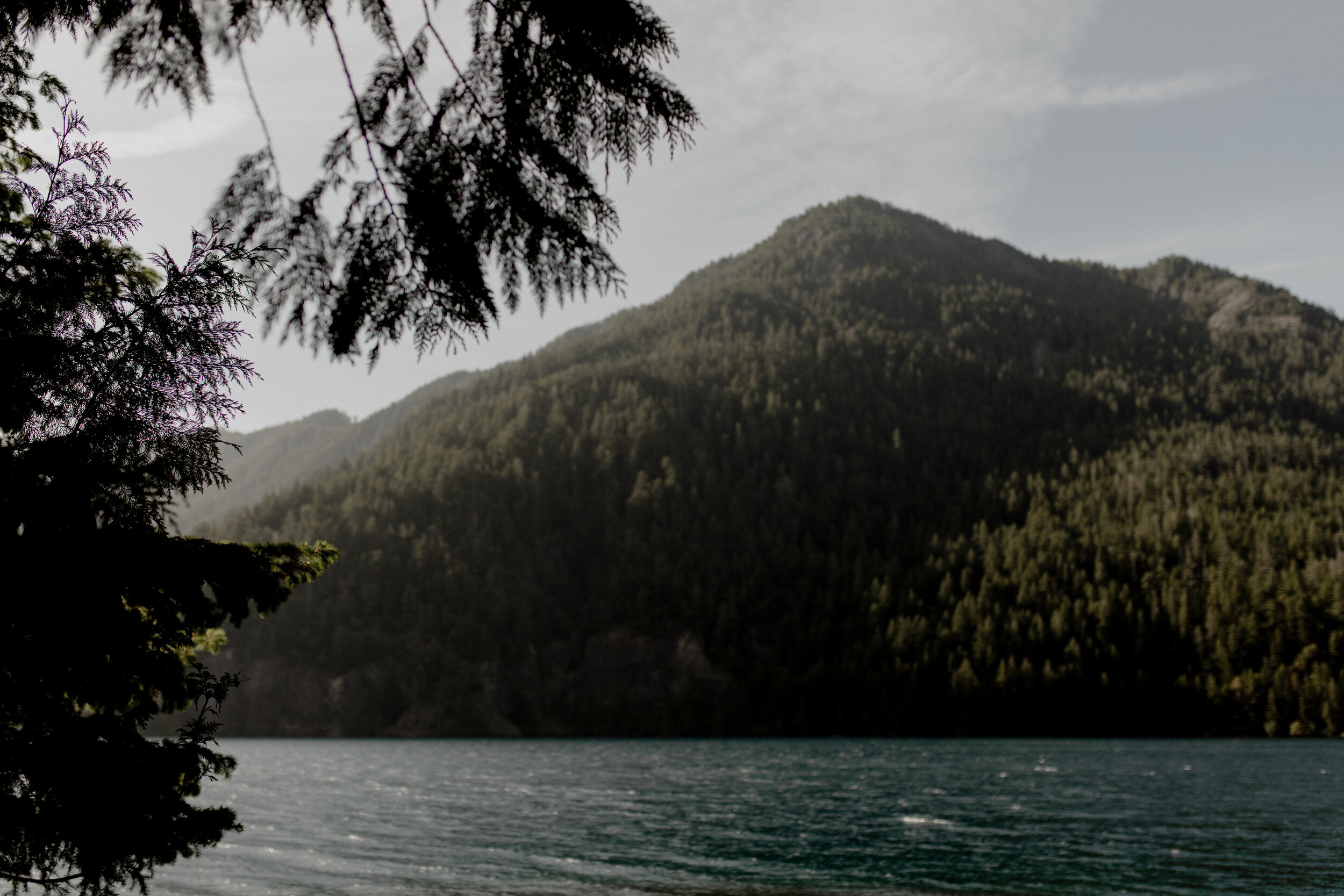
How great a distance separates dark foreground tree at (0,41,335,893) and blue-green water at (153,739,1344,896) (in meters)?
19.6

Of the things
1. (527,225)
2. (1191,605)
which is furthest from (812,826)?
(1191,605)

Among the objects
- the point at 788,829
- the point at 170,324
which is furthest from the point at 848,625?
the point at 170,324

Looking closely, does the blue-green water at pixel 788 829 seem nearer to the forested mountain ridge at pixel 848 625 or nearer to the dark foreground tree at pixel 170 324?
the dark foreground tree at pixel 170 324

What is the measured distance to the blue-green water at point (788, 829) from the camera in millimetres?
27219

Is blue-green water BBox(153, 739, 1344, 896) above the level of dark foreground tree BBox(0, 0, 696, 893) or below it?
below

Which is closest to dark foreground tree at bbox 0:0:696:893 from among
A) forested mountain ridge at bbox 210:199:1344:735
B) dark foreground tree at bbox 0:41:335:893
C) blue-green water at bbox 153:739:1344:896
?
dark foreground tree at bbox 0:41:335:893

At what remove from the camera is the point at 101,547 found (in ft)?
24.1

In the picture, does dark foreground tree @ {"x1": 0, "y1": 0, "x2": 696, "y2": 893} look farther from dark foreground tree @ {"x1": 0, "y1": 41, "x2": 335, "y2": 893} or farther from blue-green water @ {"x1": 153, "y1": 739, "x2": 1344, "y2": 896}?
blue-green water @ {"x1": 153, "y1": 739, "x2": 1344, "y2": 896}

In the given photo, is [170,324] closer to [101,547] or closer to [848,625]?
[101,547]

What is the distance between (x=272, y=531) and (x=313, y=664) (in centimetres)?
3791

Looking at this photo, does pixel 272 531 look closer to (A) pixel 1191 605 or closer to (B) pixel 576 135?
(A) pixel 1191 605

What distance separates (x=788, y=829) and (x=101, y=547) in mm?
36221

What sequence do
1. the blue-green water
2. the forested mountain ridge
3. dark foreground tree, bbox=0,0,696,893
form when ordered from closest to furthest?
dark foreground tree, bbox=0,0,696,893 → the blue-green water → the forested mountain ridge

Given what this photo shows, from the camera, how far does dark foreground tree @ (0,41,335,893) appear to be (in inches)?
290
